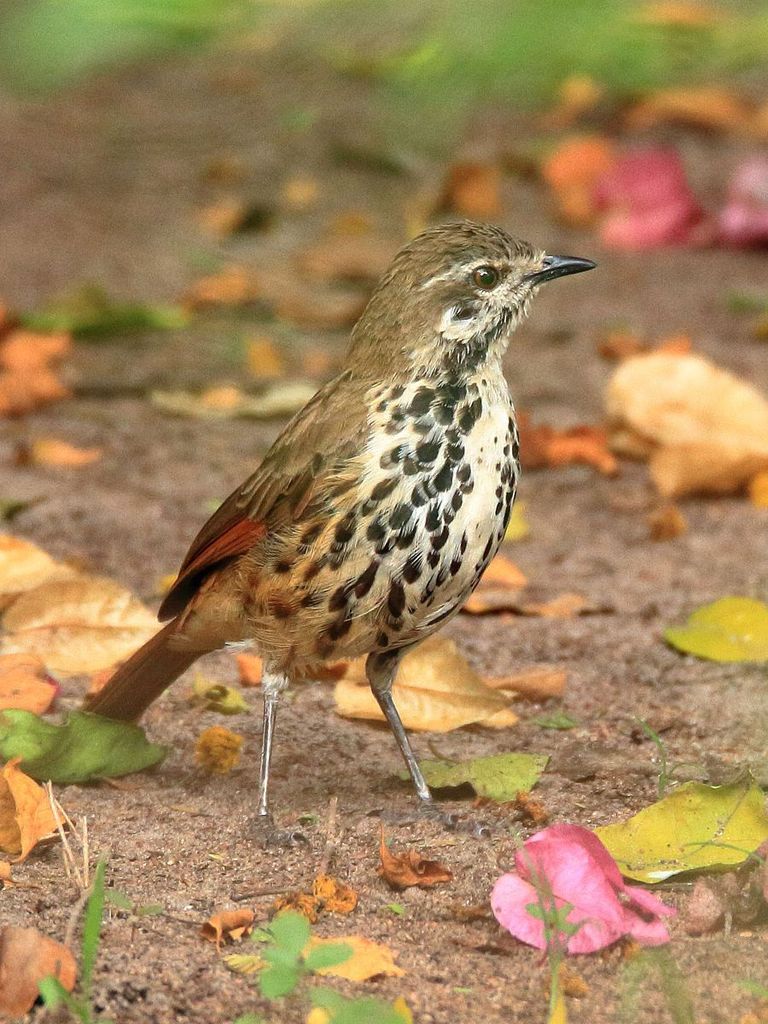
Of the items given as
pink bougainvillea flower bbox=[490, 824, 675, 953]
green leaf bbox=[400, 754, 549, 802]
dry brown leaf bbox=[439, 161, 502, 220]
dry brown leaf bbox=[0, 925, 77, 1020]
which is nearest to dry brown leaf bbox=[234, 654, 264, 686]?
green leaf bbox=[400, 754, 549, 802]

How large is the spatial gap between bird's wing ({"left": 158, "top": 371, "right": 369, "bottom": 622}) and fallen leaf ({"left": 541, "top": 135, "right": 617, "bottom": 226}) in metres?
5.03

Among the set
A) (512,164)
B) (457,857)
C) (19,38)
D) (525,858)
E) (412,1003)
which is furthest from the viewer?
(19,38)

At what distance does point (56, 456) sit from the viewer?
6.17m

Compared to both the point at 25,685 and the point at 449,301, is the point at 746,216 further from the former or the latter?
the point at 25,685

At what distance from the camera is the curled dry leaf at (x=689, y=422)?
5.89 m

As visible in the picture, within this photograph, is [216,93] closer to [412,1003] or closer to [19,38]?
[19,38]

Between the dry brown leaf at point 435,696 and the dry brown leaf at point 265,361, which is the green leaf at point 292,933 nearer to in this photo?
the dry brown leaf at point 435,696

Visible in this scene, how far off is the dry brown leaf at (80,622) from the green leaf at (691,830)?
1676mm

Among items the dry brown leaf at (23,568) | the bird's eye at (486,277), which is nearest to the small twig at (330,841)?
the bird's eye at (486,277)

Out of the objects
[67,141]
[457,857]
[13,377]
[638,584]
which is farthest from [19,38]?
[457,857]

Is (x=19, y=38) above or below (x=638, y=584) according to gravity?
above

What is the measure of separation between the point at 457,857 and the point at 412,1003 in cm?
65

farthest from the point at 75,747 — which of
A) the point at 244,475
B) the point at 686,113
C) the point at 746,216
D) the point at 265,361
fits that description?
the point at 686,113

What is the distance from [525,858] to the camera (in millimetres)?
3133
